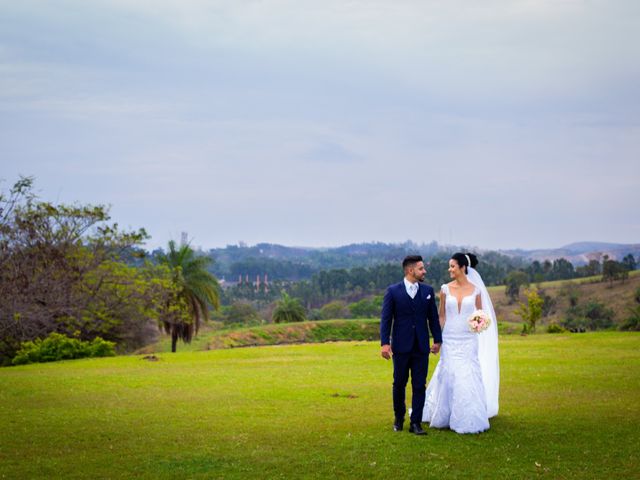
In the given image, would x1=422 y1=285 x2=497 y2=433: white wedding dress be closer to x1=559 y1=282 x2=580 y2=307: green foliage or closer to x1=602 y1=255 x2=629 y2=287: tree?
x1=559 y1=282 x2=580 y2=307: green foliage

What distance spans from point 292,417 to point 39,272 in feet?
104

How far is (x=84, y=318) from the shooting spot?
1734 inches

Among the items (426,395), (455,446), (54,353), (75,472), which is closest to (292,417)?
(426,395)

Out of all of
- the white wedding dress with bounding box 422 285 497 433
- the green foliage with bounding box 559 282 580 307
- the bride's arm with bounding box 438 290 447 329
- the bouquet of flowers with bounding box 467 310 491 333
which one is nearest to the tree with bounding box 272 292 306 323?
the green foliage with bounding box 559 282 580 307

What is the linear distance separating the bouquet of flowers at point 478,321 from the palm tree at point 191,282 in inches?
1851

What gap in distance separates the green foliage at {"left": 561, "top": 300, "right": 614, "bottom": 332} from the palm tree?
36978 millimetres

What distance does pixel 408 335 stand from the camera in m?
12.2

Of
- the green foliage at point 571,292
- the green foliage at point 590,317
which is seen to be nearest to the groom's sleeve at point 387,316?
the green foliage at point 590,317

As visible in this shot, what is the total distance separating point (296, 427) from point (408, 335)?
2.72 m

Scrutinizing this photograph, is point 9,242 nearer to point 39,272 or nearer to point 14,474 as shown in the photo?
point 39,272

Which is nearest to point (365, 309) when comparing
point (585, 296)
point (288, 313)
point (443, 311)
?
point (288, 313)

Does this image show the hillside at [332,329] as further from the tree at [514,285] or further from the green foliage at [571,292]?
the tree at [514,285]

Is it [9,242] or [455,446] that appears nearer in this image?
[455,446]

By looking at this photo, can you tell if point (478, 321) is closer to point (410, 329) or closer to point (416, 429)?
point (410, 329)
